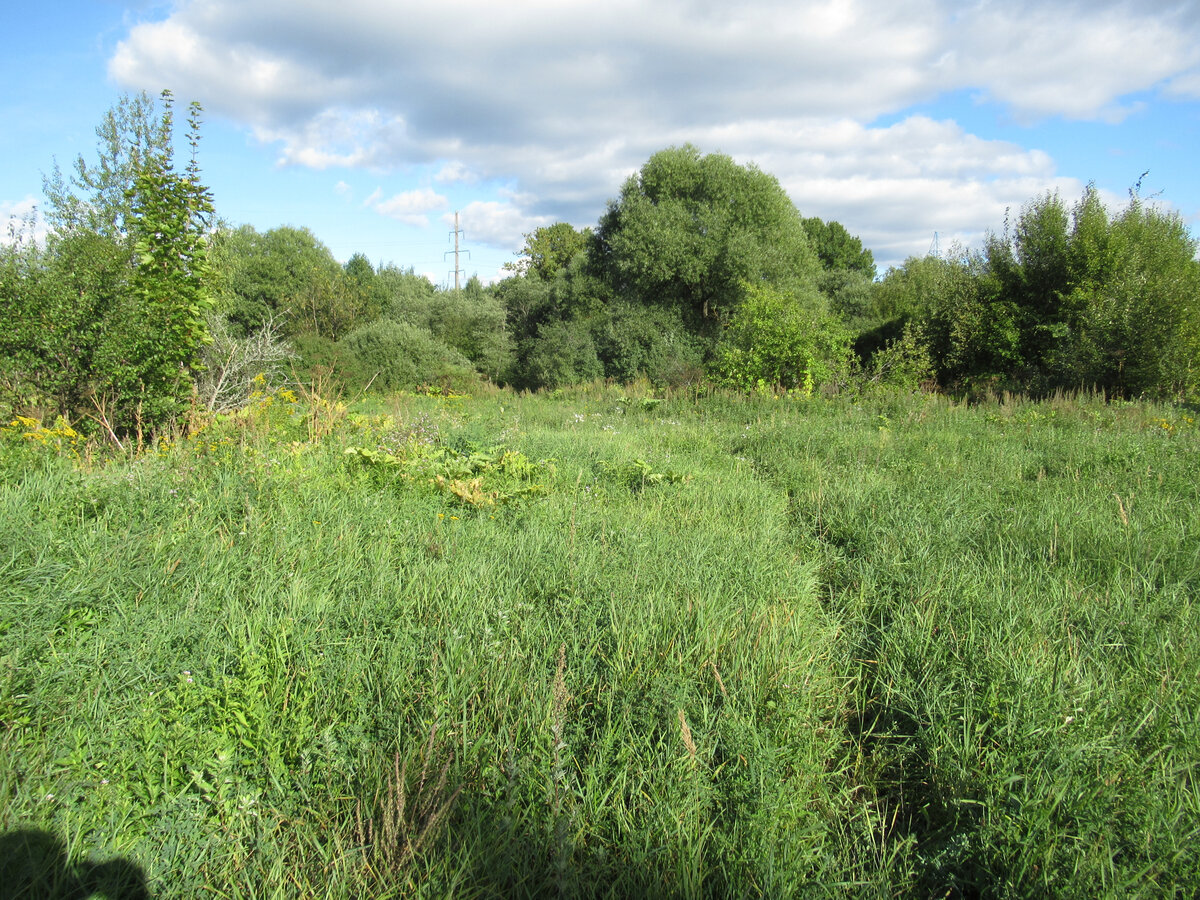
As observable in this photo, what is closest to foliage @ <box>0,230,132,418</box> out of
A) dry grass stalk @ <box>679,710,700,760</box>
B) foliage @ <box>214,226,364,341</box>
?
dry grass stalk @ <box>679,710,700,760</box>

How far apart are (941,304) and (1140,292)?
630cm

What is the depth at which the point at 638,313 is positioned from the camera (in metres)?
23.3

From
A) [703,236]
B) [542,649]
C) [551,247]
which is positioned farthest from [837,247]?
[542,649]

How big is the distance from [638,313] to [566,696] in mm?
21779

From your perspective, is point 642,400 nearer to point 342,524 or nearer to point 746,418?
point 746,418

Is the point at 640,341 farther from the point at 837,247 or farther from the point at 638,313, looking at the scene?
the point at 837,247

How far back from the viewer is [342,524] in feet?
13.4

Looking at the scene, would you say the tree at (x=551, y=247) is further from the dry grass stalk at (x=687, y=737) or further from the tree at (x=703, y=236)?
the dry grass stalk at (x=687, y=737)

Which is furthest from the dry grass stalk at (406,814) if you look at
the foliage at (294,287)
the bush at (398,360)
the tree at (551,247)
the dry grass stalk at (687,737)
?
the tree at (551,247)

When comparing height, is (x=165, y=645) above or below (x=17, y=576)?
below

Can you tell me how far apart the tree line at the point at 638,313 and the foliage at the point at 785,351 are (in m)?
0.05

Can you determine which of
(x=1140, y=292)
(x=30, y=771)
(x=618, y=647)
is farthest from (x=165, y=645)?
(x=1140, y=292)

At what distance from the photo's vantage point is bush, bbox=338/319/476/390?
58.1 ft

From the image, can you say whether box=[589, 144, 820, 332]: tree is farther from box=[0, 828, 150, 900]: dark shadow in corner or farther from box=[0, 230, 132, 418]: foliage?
box=[0, 828, 150, 900]: dark shadow in corner
